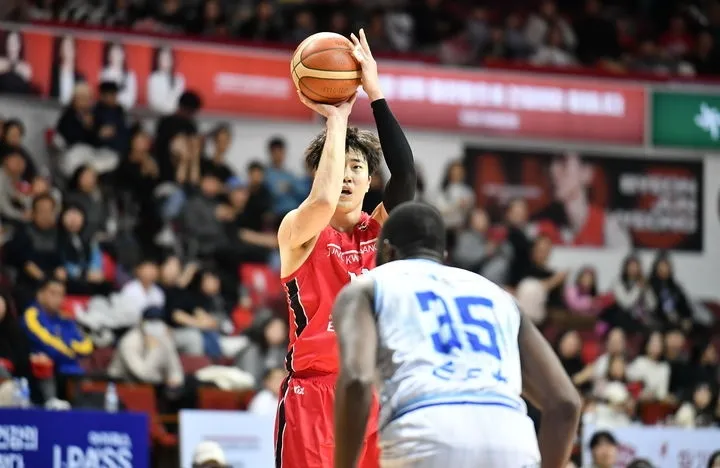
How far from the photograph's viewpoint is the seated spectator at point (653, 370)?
15.7 m

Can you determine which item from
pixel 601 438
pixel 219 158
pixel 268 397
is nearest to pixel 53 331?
pixel 268 397

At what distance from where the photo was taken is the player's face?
20.1 feet

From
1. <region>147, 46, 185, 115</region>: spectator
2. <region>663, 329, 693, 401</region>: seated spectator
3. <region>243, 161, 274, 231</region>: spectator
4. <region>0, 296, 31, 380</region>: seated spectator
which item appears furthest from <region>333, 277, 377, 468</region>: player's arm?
<region>147, 46, 185, 115</region>: spectator

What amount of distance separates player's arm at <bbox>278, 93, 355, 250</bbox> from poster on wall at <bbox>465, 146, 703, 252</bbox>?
47.3 feet

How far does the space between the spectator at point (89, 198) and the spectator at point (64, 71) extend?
7.47 feet

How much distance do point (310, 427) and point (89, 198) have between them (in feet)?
32.4

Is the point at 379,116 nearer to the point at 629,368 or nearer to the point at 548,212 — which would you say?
the point at 629,368

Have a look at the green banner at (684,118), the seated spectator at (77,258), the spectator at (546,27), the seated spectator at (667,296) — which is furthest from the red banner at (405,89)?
the seated spectator at (77,258)

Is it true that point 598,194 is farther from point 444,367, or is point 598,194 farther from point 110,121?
point 444,367

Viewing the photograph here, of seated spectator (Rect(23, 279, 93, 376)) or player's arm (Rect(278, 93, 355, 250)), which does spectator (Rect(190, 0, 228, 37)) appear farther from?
player's arm (Rect(278, 93, 355, 250))

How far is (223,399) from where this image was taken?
1243 centimetres

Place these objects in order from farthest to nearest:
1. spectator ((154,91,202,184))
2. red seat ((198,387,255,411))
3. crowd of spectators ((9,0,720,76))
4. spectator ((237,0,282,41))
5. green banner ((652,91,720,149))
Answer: green banner ((652,91,720,149)) < spectator ((237,0,282,41)) < crowd of spectators ((9,0,720,76)) < spectator ((154,91,202,184)) < red seat ((198,387,255,411))

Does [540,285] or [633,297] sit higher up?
[540,285]

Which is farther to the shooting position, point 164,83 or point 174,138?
point 164,83
